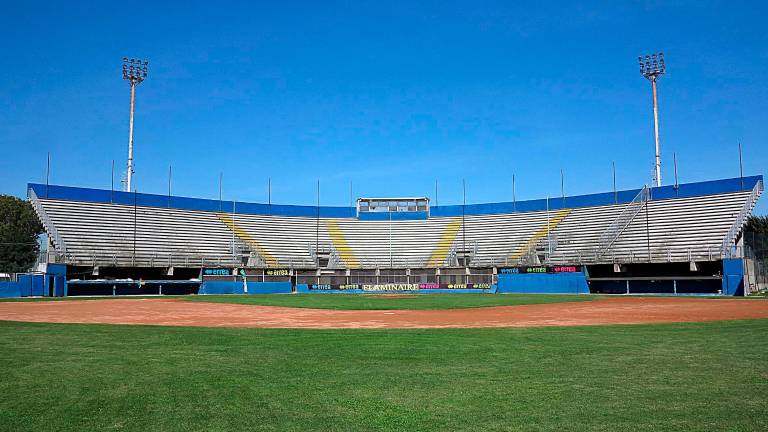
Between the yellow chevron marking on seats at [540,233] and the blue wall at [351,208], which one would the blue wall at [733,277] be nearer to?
the blue wall at [351,208]

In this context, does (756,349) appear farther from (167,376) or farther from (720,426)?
(167,376)

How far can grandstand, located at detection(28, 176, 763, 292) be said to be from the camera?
51.5 meters

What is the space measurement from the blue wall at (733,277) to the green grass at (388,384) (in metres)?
34.7

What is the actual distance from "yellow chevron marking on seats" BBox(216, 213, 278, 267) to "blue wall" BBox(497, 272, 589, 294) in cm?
2553

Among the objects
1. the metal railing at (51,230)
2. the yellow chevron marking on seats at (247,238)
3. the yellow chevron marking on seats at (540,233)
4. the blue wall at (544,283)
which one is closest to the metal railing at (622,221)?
the blue wall at (544,283)

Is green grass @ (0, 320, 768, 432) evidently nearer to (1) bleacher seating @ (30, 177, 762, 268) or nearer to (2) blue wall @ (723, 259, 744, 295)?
(2) blue wall @ (723, 259, 744, 295)

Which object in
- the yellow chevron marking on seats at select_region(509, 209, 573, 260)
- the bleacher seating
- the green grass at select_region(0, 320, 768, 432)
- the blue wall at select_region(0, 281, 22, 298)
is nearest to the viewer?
the green grass at select_region(0, 320, 768, 432)

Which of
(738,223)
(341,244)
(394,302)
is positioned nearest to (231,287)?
(341,244)

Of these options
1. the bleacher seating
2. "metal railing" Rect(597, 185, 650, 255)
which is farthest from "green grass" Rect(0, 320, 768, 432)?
"metal railing" Rect(597, 185, 650, 255)

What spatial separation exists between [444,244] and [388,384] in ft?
202

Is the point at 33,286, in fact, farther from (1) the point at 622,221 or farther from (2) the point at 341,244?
(1) the point at 622,221

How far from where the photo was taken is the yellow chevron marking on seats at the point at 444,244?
65812 mm

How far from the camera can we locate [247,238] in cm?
6669

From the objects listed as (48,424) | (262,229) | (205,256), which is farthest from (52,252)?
(48,424)
